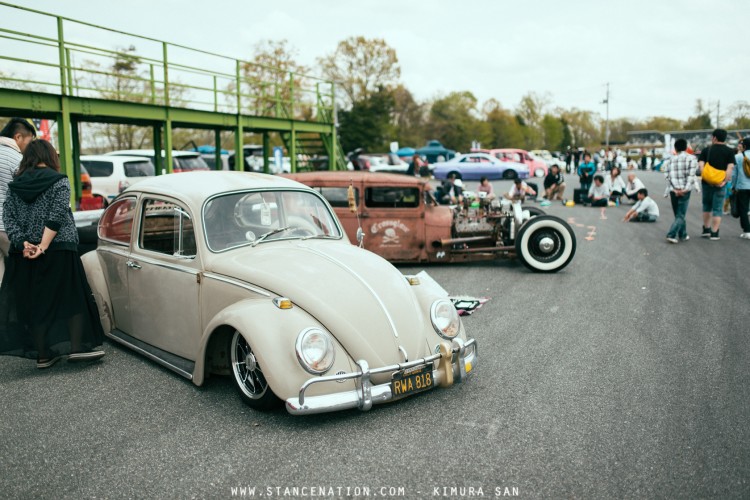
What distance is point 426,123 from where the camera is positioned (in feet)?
221

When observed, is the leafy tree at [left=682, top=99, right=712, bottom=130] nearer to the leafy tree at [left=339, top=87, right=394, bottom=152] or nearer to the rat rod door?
the leafy tree at [left=339, top=87, right=394, bottom=152]

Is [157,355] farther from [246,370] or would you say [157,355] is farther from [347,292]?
[347,292]

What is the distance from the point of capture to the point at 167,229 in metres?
5.14

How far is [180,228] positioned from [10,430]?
186cm

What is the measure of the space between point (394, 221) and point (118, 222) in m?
4.94

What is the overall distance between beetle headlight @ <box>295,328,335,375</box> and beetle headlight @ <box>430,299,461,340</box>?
36.6 inches

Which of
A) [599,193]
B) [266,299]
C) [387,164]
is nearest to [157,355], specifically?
[266,299]

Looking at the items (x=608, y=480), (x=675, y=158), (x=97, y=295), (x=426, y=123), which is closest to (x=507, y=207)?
(x=675, y=158)

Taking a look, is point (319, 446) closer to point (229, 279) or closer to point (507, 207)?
point (229, 279)

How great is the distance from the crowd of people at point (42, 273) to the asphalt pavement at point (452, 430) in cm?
28

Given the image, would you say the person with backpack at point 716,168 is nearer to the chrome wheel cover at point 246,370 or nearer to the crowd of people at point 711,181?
the crowd of people at point 711,181

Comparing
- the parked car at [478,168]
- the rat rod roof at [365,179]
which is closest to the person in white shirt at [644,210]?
the rat rod roof at [365,179]

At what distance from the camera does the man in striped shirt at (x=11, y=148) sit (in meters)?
5.54

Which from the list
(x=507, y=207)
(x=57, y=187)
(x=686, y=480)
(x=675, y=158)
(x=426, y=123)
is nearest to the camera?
(x=686, y=480)
